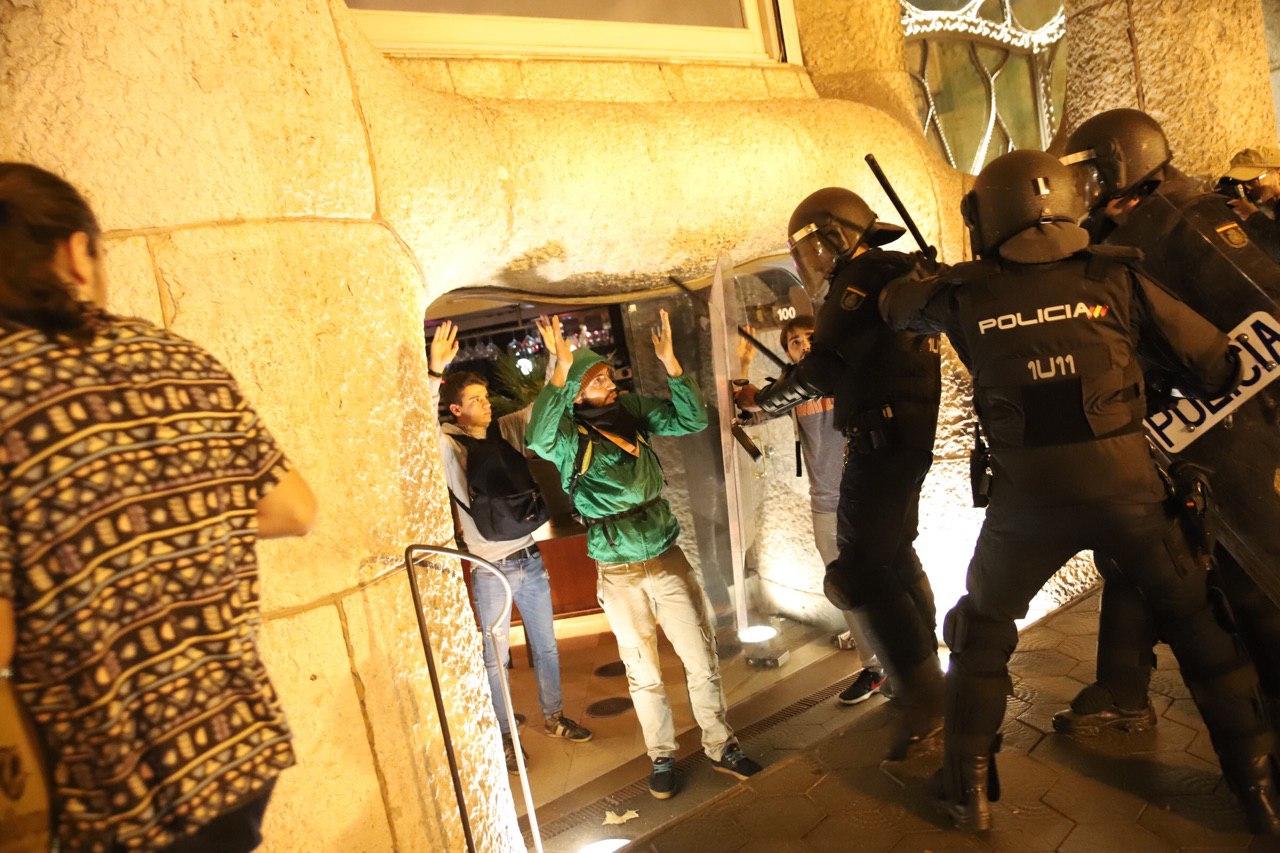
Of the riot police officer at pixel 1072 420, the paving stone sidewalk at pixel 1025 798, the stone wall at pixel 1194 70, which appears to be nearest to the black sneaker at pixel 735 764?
the paving stone sidewalk at pixel 1025 798

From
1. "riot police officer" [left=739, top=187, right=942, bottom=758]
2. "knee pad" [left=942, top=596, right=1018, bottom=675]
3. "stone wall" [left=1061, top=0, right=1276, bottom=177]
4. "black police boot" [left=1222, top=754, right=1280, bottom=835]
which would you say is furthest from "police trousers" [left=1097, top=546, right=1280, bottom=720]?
"stone wall" [left=1061, top=0, right=1276, bottom=177]

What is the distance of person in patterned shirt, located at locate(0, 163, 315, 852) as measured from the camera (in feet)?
4.34

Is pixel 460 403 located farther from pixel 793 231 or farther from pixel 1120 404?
pixel 1120 404

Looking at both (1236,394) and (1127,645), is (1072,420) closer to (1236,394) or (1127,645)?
(1236,394)

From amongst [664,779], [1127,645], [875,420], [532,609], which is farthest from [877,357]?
[532,609]

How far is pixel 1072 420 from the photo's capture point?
7.75 feet

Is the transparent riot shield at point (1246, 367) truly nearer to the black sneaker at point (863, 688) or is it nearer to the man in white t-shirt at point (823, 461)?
the man in white t-shirt at point (823, 461)

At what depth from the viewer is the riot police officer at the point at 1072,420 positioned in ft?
7.68

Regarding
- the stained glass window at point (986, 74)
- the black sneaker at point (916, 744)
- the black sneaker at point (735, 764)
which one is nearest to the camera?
the black sneaker at point (916, 744)

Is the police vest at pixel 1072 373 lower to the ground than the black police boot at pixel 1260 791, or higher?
higher

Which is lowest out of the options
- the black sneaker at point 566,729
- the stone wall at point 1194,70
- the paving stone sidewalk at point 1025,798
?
the black sneaker at point 566,729

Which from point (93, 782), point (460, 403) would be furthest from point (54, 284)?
point (460, 403)

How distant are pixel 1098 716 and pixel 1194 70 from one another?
389 centimetres

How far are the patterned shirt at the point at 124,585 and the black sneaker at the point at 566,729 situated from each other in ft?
10.7
